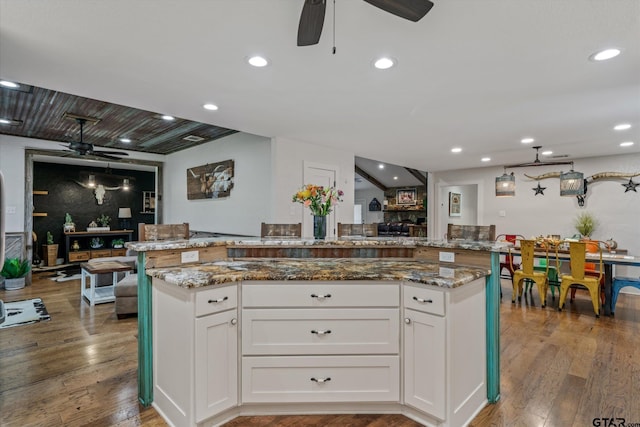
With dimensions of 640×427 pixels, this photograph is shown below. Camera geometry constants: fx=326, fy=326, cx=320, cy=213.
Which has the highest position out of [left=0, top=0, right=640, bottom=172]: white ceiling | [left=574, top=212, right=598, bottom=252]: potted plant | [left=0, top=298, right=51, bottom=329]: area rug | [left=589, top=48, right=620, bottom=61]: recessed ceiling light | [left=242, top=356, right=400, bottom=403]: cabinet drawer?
[left=0, top=0, right=640, bottom=172]: white ceiling

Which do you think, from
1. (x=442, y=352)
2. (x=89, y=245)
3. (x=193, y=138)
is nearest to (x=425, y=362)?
(x=442, y=352)

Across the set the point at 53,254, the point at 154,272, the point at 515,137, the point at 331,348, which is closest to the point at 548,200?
the point at 515,137

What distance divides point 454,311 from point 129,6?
2.43m

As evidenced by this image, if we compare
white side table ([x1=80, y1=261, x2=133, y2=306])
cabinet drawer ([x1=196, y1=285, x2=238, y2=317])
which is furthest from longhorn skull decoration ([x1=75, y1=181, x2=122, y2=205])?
cabinet drawer ([x1=196, y1=285, x2=238, y2=317])

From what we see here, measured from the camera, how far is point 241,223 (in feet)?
17.5

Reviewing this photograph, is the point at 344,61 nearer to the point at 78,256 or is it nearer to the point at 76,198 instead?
the point at 78,256

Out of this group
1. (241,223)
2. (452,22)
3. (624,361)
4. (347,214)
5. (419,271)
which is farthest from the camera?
(347,214)

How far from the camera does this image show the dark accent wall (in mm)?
7590

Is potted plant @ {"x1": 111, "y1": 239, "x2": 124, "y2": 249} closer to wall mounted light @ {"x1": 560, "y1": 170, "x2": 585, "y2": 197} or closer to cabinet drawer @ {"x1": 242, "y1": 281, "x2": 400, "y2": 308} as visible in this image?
cabinet drawer @ {"x1": 242, "y1": 281, "x2": 400, "y2": 308}

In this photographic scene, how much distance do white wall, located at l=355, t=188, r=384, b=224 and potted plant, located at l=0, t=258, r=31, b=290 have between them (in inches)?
427

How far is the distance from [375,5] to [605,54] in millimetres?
1885

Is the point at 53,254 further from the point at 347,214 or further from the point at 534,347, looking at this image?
the point at 534,347

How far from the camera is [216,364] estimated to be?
6.05 feet

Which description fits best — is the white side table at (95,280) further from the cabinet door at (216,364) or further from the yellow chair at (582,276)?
the yellow chair at (582,276)
